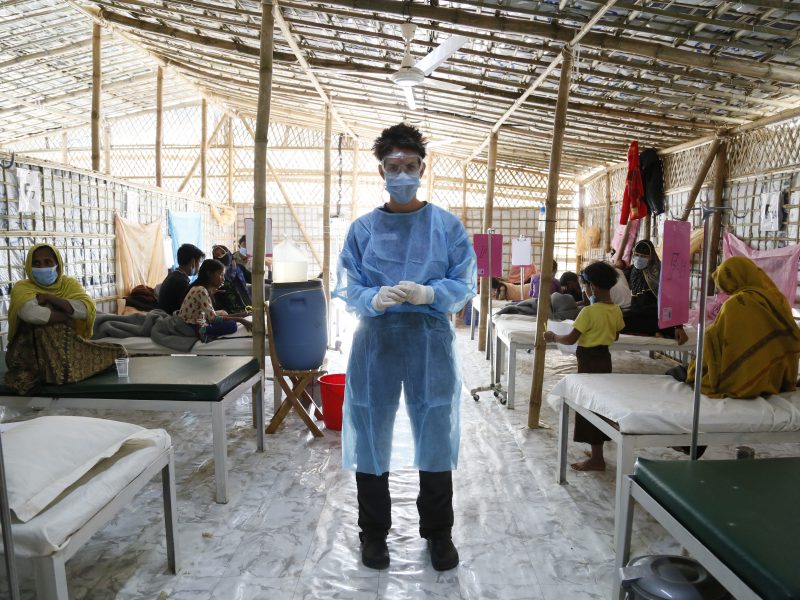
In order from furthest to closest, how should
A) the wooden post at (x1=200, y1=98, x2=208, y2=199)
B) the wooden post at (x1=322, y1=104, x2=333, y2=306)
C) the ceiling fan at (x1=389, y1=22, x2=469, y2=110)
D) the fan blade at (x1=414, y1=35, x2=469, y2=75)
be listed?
the wooden post at (x1=200, y1=98, x2=208, y2=199) < the wooden post at (x1=322, y1=104, x2=333, y2=306) < the ceiling fan at (x1=389, y1=22, x2=469, y2=110) < the fan blade at (x1=414, y1=35, x2=469, y2=75)

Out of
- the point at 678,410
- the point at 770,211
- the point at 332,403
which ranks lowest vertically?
the point at 332,403

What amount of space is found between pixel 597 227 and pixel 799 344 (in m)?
6.37

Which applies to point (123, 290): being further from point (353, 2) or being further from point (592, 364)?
point (592, 364)

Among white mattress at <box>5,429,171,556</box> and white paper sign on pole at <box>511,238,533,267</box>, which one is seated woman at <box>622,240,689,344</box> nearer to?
white paper sign on pole at <box>511,238,533,267</box>

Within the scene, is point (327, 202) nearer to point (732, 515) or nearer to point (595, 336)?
point (595, 336)

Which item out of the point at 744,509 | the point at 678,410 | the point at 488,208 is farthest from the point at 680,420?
the point at 488,208

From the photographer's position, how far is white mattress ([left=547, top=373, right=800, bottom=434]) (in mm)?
1928

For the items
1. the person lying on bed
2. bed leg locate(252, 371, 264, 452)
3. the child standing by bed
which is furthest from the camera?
the person lying on bed

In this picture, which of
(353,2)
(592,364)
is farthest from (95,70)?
(592,364)

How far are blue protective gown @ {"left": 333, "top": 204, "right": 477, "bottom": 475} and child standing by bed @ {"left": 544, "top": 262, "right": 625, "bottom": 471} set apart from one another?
43.1 inches

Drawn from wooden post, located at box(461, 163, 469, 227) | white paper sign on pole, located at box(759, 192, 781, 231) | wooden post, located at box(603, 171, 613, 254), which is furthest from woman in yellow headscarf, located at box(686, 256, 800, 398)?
wooden post, located at box(461, 163, 469, 227)

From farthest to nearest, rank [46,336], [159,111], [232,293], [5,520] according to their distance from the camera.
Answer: [159,111] < [232,293] < [46,336] < [5,520]

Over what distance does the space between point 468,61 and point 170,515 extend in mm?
3839

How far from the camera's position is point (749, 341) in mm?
2086
